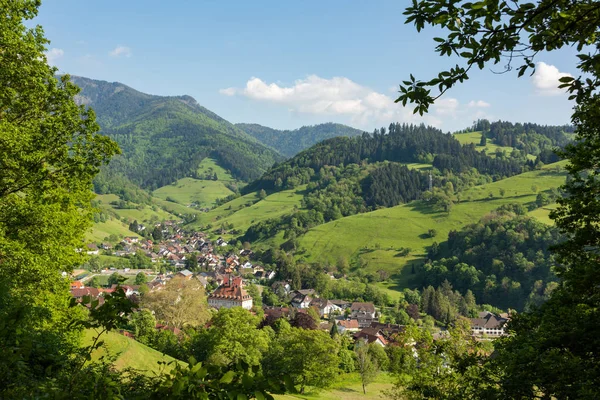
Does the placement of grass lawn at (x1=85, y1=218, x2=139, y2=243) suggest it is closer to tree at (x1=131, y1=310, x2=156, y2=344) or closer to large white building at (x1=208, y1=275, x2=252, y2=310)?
large white building at (x1=208, y1=275, x2=252, y2=310)

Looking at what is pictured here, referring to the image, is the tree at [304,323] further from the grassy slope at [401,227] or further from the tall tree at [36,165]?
the grassy slope at [401,227]

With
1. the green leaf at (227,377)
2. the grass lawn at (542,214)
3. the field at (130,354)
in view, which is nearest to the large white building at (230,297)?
the field at (130,354)

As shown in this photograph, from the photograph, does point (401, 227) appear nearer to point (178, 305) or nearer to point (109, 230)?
point (109, 230)

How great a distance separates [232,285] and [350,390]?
181 feet

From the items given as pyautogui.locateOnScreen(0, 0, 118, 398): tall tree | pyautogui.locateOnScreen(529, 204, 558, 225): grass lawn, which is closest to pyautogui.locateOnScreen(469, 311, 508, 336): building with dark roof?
pyautogui.locateOnScreen(529, 204, 558, 225): grass lawn

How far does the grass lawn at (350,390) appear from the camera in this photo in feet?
131

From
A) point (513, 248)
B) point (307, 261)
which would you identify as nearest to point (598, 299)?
point (513, 248)

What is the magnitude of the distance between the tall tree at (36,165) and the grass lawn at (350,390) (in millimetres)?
28854

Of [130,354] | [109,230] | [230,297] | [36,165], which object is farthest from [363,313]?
[109,230]

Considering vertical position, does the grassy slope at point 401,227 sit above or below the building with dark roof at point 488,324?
above

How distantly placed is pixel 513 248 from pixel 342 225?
6538cm

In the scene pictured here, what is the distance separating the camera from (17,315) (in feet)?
15.9

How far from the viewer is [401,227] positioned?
526ft

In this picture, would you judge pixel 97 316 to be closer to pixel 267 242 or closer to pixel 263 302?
pixel 263 302
